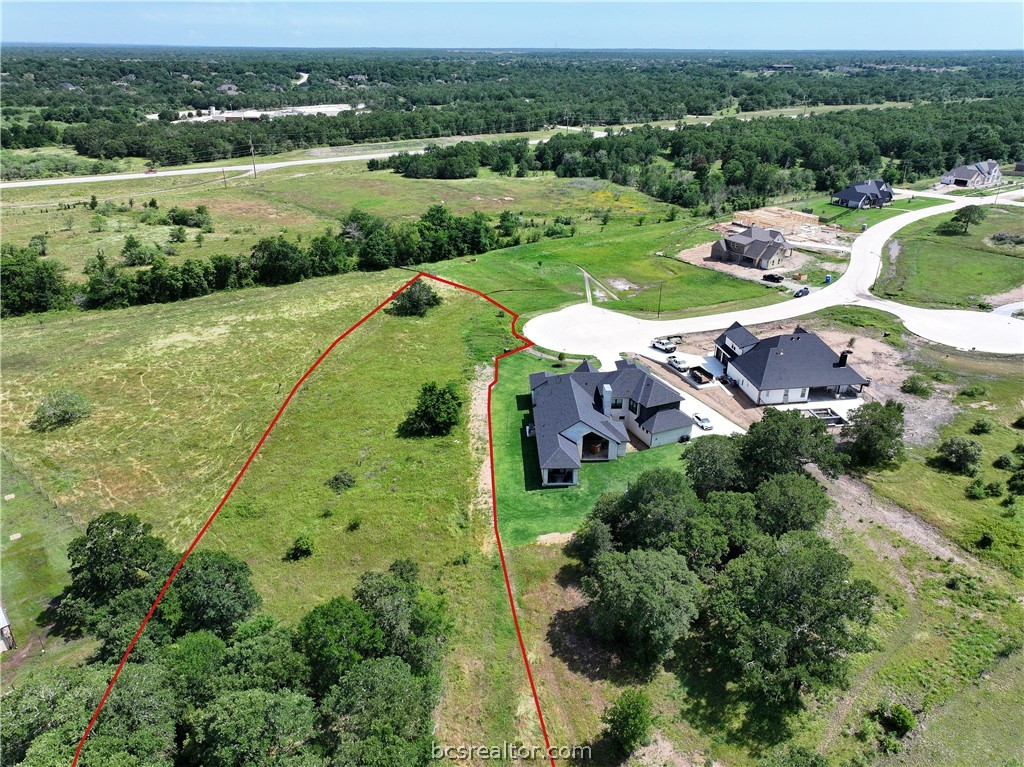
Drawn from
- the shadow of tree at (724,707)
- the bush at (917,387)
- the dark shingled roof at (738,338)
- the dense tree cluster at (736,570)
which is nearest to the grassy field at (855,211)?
the bush at (917,387)

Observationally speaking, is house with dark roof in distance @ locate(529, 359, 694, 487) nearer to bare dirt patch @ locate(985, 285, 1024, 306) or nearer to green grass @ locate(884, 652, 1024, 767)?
green grass @ locate(884, 652, 1024, 767)

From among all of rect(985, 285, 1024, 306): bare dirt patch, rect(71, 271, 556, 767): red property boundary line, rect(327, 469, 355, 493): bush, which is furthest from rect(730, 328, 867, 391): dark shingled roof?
rect(985, 285, 1024, 306): bare dirt patch

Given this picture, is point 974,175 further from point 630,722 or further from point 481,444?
point 630,722

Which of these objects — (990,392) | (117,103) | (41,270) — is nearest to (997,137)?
(990,392)

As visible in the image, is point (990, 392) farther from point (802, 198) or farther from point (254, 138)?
point (254, 138)

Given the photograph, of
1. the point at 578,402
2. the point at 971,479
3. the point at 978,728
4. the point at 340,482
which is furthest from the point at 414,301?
the point at 978,728

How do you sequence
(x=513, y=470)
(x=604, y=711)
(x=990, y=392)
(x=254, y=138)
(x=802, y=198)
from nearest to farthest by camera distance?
(x=604, y=711)
(x=513, y=470)
(x=990, y=392)
(x=802, y=198)
(x=254, y=138)
